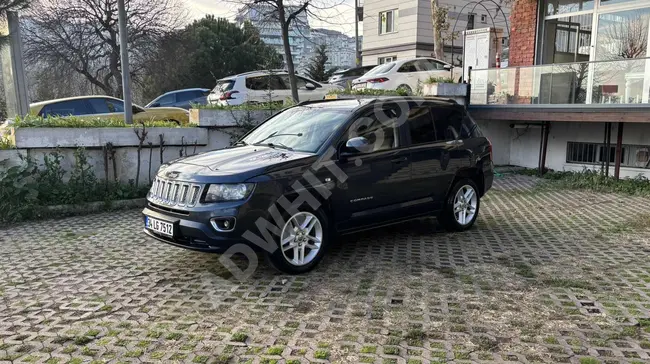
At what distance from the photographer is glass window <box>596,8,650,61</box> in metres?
12.0

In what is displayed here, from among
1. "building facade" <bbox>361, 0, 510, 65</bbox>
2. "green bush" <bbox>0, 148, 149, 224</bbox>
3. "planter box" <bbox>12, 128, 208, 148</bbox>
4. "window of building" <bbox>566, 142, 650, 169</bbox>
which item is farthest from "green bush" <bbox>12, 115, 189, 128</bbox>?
"building facade" <bbox>361, 0, 510, 65</bbox>

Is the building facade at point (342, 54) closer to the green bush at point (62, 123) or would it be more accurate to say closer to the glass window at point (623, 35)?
the glass window at point (623, 35)

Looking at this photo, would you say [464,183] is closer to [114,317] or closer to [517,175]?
[114,317]

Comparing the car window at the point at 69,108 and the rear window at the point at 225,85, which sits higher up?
the rear window at the point at 225,85

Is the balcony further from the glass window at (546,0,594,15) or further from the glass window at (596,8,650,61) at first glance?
the glass window at (546,0,594,15)

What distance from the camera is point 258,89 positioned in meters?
14.5

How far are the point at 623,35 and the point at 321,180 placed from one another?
10.9m

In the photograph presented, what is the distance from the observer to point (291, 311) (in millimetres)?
4195

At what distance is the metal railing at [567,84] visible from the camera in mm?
10055

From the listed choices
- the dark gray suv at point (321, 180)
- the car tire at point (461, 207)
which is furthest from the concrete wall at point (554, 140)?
the car tire at point (461, 207)

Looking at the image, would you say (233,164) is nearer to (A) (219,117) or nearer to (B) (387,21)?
(A) (219,117)

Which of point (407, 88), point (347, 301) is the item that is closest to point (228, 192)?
point (347, 301)

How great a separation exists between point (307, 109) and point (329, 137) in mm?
1031

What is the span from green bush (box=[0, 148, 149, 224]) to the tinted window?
194 inches
